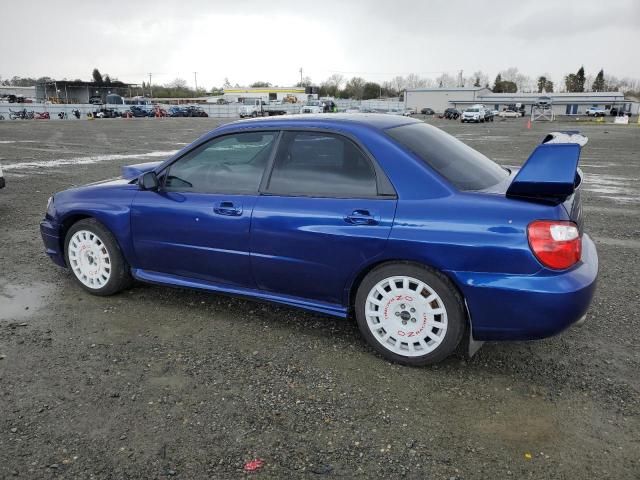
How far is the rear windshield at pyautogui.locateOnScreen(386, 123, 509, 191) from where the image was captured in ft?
11.2

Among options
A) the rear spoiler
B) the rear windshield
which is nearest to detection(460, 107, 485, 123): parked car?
the rear windshield

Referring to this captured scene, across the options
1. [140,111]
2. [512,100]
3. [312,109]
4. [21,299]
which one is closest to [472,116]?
[312,109]

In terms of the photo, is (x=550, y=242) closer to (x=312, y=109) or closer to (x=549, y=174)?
(x=549, y=174)

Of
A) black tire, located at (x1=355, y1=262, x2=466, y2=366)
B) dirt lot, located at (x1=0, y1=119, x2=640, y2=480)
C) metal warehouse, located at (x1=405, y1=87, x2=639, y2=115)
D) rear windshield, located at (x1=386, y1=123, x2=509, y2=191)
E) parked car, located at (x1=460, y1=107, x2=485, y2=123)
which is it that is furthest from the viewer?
metal warehouse, located at (x1=405, y1=87, x2=639, y2=115)

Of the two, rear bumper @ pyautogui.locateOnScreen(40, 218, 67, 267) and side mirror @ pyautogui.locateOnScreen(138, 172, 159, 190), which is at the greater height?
side mirror @ pyautogui.locateOnScreen(138, 172, 159, 190)

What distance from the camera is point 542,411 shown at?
9.62ft

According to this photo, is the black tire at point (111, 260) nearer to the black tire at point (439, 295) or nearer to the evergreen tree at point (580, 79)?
the black tire at point (439, 295)

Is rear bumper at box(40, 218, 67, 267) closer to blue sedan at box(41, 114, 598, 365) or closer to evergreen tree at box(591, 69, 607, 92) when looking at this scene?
blue sedan at box(41, 114, 598, 365)

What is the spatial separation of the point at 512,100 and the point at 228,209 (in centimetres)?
10683

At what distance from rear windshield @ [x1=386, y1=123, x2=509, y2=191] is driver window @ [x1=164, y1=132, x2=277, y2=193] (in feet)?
3.25

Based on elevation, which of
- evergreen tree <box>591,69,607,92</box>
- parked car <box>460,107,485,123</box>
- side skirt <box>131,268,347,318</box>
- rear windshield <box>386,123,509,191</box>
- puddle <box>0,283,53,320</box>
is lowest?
puddle <box>0,283,53,320</box>

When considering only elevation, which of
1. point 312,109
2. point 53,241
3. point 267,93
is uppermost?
point 267,93

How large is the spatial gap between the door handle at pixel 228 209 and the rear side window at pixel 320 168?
0.90 feet

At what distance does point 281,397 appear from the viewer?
3082mm
